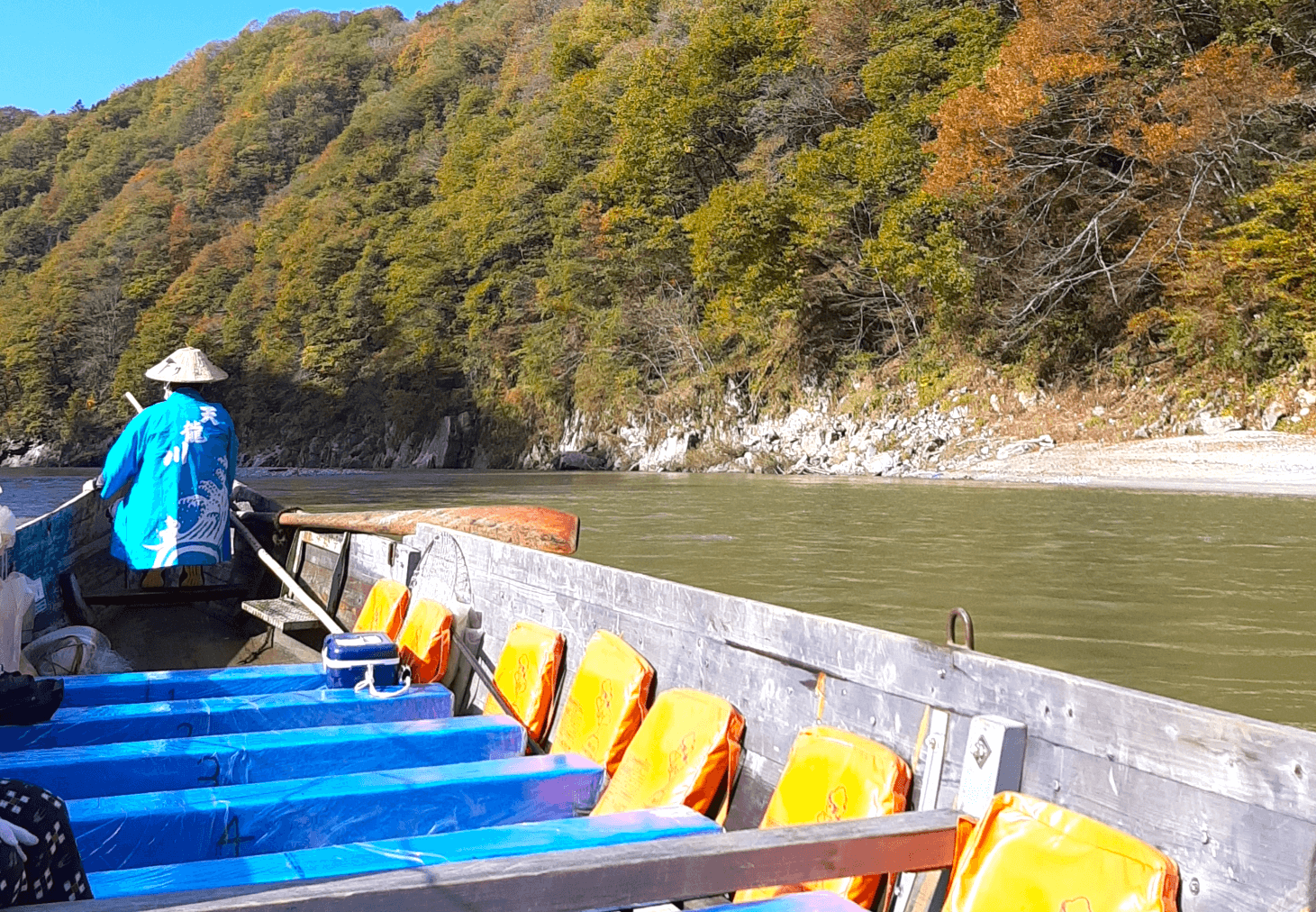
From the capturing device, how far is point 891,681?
7.51ft

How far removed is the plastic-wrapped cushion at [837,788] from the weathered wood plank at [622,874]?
0.19 metres

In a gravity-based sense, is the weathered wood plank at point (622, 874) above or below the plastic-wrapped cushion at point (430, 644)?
above

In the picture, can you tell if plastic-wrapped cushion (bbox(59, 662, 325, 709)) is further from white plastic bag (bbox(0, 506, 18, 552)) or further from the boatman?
the boatman

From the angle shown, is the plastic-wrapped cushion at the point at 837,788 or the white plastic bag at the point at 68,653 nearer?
the plastic-wrapped cushion at the point at 837,788

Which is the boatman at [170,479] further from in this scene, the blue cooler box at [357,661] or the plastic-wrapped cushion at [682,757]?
the plastic-wrapped cushion at [682,757]

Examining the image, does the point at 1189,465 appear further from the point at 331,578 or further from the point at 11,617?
the point at 11,617

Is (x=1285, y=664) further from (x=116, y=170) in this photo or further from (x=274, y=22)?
(x=274, y=22)

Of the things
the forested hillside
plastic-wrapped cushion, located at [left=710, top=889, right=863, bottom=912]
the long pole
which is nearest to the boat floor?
the long pole

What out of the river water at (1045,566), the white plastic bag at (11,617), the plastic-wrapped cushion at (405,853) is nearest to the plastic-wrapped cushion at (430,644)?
the white plastic bag at (11,617)

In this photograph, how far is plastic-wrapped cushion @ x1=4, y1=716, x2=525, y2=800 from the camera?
2977 mm

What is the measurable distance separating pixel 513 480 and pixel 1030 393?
37.6 ft

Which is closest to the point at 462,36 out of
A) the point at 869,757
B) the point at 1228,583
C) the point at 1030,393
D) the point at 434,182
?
the point at 434,182

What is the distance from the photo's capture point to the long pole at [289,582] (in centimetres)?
536

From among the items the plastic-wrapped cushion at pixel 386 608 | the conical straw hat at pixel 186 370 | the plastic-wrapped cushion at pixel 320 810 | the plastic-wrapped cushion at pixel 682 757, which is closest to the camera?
the plastic-wrapped cushion at pixel 320 810
